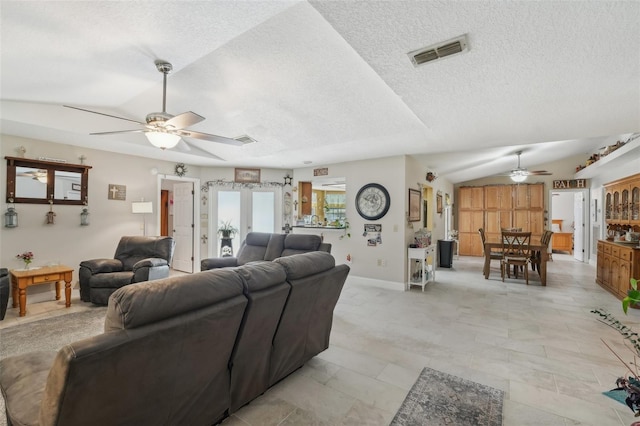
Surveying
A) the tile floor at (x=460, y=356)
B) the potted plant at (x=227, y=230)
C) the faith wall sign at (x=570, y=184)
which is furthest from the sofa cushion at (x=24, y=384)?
the faith wall sign at (x=570, y=184)

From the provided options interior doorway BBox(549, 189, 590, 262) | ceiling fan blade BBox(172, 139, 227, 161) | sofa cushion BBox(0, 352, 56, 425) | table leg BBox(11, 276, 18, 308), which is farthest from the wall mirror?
interior doorway BBox(549, 189, 590, 262)

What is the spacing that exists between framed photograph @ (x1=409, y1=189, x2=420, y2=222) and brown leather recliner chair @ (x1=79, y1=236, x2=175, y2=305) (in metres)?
4.35

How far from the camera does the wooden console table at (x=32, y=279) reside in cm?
367

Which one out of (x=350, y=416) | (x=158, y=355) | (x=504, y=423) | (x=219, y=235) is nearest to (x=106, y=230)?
(x=219, y=235)

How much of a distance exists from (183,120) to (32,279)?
3.20 metres

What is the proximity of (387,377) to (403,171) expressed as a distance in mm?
3718

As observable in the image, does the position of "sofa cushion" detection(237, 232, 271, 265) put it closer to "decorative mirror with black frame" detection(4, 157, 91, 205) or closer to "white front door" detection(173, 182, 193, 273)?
"white front door" detection(173, 182, 193, 273)

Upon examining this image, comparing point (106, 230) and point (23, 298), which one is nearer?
point (23, 298)

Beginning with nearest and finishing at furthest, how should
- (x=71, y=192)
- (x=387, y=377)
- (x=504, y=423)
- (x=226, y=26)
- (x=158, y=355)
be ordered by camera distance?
(x=158, y=355), (x=504, y=423), (x=226, y=26), (x=387, y=377), (x=71, y=192)

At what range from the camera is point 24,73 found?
2.79m

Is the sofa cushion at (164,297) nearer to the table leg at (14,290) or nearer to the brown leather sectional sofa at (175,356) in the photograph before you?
the brown leather sectional sofa at (175,356)

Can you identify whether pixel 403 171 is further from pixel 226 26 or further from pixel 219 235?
pixel 219 235

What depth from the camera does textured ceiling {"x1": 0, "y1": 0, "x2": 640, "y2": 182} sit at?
6.43 feet

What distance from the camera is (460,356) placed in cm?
272
